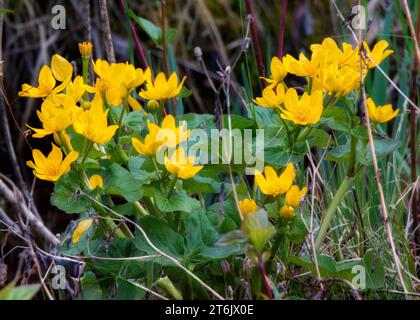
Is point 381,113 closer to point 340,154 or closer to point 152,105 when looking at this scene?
point 340,154

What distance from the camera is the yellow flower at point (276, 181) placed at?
96cm

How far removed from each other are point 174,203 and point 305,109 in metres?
0.21

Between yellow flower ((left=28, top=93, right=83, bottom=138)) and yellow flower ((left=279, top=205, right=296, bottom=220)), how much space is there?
0.31 metres

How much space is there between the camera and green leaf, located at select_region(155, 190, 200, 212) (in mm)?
938

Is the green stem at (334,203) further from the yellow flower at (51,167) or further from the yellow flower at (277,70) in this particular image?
the yellow flower at (51,167)

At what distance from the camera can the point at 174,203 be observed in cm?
95

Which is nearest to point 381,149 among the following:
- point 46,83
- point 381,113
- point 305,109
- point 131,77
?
point 381,113

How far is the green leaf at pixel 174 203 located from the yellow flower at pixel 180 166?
0.04 metres

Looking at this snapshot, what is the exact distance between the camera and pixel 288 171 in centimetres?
96

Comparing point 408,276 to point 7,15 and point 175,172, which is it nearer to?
point 175,172

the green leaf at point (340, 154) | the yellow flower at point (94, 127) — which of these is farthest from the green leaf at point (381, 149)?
the yellow flower at point (94, 127)

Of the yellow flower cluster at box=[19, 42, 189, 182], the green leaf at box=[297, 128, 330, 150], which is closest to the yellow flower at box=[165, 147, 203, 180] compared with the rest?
the yellow flower cluster at box=[19, 42, 189, 182]

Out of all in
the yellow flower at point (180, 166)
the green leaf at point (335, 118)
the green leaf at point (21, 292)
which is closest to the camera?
the green leaf at point (21, 292)
